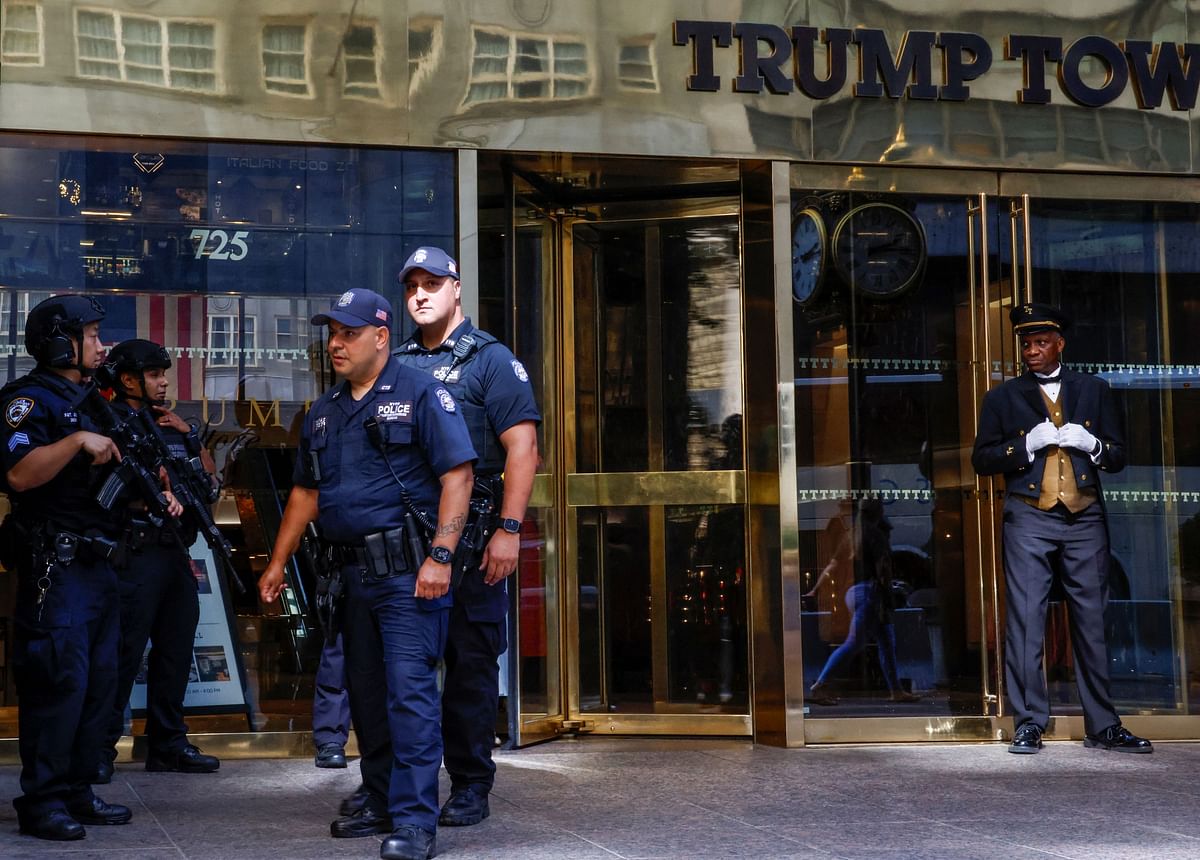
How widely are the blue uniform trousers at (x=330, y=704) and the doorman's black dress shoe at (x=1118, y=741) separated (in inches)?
143

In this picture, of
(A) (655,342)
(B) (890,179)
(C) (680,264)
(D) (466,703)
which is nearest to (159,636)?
(D) (466,703)

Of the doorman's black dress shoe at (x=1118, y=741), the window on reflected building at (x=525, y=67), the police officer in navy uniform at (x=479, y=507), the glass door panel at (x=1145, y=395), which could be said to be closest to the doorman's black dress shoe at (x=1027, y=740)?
the doorman's black dress shoe at (x=1118, y=741)

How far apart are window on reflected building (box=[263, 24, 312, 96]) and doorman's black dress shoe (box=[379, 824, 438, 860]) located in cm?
390

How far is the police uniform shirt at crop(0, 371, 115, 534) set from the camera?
5.49m

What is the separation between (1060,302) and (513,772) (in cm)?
379

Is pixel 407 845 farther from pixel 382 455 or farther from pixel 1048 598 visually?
pixel 1048 598

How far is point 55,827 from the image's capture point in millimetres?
5301

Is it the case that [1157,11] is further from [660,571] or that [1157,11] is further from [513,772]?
[513,772]

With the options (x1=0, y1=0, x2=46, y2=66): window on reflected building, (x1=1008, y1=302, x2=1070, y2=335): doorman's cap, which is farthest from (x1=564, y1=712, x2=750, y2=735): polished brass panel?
(x1=0, y1=0, x2=46, y2=66): window on reflected building

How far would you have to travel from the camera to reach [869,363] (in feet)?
26.6

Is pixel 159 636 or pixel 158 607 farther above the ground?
pixel 158 607

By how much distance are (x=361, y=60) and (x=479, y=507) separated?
288 centimetres

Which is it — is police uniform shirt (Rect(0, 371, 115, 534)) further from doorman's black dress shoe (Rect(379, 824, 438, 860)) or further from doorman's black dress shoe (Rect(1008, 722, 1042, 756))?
doorman's black dress shoe (Rect(1008, 722, 1042, 756))

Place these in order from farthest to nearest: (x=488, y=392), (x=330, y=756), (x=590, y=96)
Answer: (x=590, y=96) → (x=330, y=756) → (x=488, y=392)
